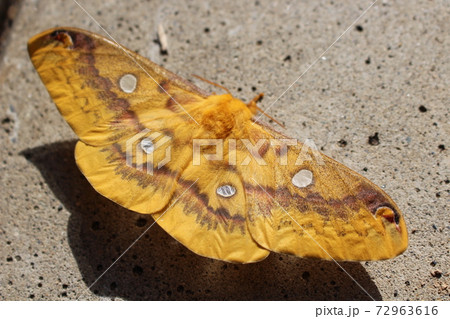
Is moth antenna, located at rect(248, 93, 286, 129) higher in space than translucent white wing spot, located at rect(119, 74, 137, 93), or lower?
lower

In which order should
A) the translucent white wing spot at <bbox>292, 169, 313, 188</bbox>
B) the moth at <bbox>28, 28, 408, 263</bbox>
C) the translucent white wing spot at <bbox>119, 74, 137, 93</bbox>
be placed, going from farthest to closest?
the translucent white wing spot at <bbox>119, 74, 137, 93</bbox>
the translucent white wing spot at <bbox>292, 169, 313, 188</bbox>
the moth at <bbox>28, 28, 408, 263</bbox>

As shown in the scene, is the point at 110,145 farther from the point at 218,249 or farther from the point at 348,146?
the point at 348,146

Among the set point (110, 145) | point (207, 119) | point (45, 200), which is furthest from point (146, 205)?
point (45, 200)

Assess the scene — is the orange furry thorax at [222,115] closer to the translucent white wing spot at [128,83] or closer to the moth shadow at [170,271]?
the translucent white wing spot at [128,83]

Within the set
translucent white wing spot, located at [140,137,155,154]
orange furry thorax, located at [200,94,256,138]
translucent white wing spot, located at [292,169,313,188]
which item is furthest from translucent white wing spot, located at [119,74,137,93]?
translucent white wing spot, located at [292,169,313,188]

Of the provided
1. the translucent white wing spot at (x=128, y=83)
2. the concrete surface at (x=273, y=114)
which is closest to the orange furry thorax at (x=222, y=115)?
the translucent white wing spot at (x=128, y=83)

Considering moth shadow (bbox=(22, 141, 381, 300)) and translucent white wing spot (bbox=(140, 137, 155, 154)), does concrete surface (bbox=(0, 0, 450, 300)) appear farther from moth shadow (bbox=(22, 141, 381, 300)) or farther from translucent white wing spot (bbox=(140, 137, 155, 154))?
translucent white wing spot (bbox=(140, 137, 155, 154))

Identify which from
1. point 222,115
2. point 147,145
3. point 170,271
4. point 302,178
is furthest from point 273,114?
point 170,271

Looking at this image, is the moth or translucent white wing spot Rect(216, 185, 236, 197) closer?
the moth
